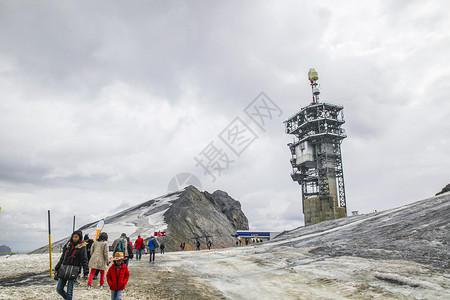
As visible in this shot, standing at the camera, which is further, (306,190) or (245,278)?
(306,190)

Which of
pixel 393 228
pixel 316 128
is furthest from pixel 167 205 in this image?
pixel 393 228

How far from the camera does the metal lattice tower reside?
226 ft

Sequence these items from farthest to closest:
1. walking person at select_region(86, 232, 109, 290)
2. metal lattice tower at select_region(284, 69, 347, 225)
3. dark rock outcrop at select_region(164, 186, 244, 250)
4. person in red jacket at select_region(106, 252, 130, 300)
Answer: metal lattice tower at select_region(284, 69, 347, 225), dark rock outcrop at select_region(164, 186, 244, 250), walking person at select_region(86, 232, 109, 290), person in red jacket at select_region(106, 252, 130, 300)

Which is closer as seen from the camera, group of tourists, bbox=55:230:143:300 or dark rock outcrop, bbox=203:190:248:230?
group of tourists, bbox=55:230:143:300

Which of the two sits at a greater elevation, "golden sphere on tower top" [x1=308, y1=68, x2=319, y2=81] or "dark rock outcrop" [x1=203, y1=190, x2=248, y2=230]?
"golden sphere on tower top" [x1=308, y1=68, x2=319, y2=81]

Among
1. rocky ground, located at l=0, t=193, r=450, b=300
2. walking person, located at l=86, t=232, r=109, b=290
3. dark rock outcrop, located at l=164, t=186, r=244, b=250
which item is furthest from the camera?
dark rock outcrop, located at l=164, t=186, r=244, b=250

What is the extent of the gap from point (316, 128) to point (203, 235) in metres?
37.1

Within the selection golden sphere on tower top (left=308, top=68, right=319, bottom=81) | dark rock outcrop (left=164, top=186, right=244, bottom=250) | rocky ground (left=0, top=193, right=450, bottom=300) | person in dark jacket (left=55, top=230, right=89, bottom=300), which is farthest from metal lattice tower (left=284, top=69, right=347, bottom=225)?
person in dark jacket (left=55, top=230, right=89, bottom=300)

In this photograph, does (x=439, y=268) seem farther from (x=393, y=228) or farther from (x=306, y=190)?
(x=306, y=190)

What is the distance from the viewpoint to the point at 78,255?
24.7 ft

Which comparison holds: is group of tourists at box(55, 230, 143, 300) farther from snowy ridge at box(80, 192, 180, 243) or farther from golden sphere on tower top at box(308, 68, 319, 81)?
golden sphere on tower top at box(308, 68, 319, 81)

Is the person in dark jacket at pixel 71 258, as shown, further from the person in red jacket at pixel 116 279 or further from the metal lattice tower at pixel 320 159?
the metal lattice tower at pixel 320 159

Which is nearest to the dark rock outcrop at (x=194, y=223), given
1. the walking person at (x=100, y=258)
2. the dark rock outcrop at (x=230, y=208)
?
the dark rock outcrop at (x=230, y=208)

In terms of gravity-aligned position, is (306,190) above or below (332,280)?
above
